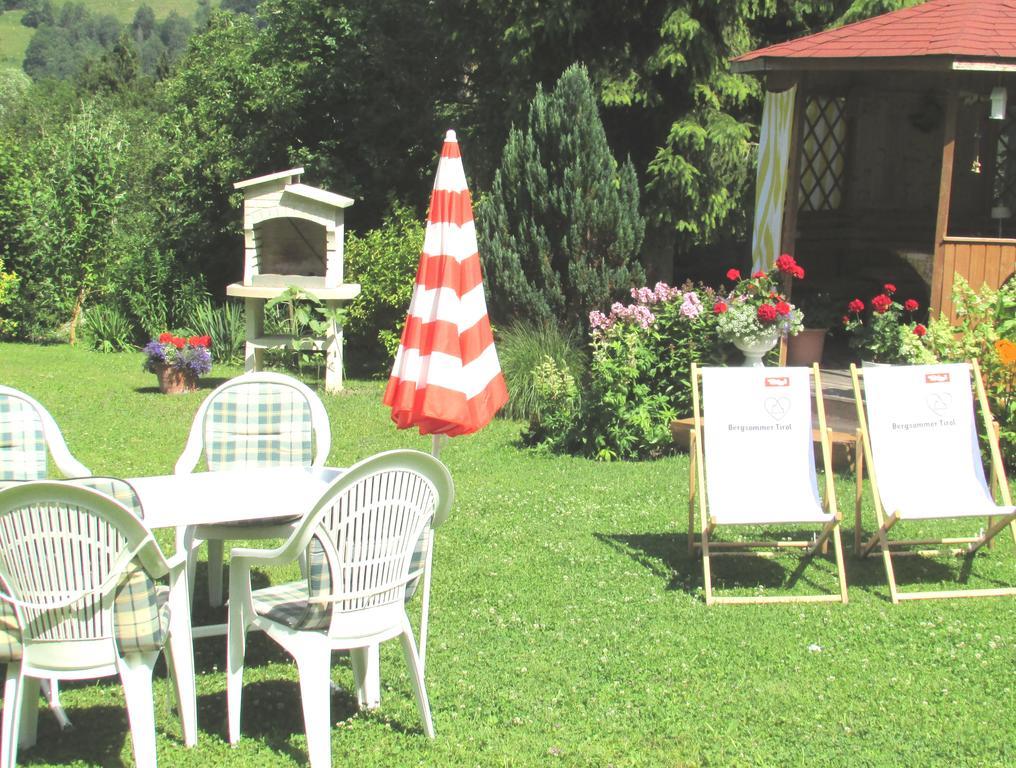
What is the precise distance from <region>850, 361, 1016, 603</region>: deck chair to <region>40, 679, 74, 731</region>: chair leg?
382 centimetres

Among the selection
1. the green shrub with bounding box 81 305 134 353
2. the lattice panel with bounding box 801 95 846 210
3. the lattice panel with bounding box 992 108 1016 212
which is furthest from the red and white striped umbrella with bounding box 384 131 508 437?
the green shrub with bounding box 81 305 134 353

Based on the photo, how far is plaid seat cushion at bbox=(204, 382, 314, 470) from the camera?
5188mm

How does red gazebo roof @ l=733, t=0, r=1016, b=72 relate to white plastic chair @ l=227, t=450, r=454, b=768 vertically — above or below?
above

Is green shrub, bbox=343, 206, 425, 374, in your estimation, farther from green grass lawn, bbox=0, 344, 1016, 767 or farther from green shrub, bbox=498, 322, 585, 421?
green grass lawn, bbox=0, 344, 1016, 767

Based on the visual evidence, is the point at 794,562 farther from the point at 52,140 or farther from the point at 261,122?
the point at 52,140

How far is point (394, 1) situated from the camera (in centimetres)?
1519

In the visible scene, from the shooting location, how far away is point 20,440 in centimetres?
481

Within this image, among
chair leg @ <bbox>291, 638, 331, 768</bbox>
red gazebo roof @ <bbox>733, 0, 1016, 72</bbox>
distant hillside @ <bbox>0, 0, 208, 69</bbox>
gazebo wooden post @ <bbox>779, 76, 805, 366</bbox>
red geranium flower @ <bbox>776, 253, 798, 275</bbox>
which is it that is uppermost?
distant hillside @ <bbox>0, 0, 208, 69</bbox>

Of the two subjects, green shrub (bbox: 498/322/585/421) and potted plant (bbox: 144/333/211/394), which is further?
potted plant (bbox: 144/333/211/394)

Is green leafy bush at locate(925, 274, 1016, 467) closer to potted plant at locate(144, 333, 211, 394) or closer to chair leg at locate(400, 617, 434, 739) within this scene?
chair leg at locate(400, 617, 434, 739)

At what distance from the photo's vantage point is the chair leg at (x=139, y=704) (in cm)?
340

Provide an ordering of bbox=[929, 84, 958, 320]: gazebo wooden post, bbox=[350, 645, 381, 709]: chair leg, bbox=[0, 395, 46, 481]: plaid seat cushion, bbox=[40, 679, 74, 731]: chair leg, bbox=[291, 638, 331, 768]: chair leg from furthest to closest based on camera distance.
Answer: bbox=[929, 84, 958, 320]: gazebo wooden post < bbox=[0, 395, 46, 481]: plaid seat cushion < bbox=[350, 645, 381, 709]: chair leg < bbox=[40, 679, 74, 731]: chair leg < bbox=[291, 638, 331, 768]: chair leg

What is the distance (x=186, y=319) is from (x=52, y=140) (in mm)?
A: 3677

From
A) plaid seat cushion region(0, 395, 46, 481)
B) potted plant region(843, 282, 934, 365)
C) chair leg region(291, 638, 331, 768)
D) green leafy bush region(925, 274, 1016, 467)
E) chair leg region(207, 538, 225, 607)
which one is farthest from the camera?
potted plant region(843, 282, 934, 365)
